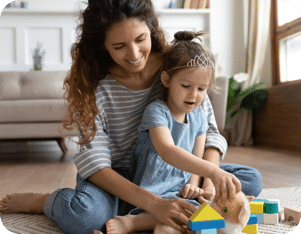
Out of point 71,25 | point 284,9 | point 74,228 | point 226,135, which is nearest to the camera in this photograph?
point 74,228

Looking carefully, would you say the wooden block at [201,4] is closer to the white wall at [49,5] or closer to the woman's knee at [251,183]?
the white wall at [49,5]

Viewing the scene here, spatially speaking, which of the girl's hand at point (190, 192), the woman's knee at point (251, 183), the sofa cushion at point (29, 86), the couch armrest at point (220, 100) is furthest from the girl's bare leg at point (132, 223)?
the sofa cushion at point (29, 86)

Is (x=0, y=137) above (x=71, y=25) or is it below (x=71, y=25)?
below

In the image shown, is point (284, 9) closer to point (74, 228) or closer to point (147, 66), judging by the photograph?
point (147, 66)

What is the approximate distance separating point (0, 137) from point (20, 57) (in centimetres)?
157

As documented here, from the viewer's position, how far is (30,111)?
2229 millimetres

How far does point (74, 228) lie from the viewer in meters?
0.82

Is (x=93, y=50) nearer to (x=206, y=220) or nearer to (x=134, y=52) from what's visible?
(x=134, y=52)

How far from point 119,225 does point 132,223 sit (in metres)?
0.04

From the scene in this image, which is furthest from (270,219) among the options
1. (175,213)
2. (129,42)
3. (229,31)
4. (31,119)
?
(229,31)

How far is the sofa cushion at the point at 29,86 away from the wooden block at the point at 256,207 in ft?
7.58

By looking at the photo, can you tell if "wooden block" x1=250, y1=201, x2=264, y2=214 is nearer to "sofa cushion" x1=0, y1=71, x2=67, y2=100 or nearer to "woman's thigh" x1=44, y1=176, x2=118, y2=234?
"woman's thigh" x1=44, y1=176, x2=118, y2=234

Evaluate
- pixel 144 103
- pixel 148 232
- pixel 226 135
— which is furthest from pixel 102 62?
pixel 226 135

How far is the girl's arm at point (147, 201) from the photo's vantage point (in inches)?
29.3
